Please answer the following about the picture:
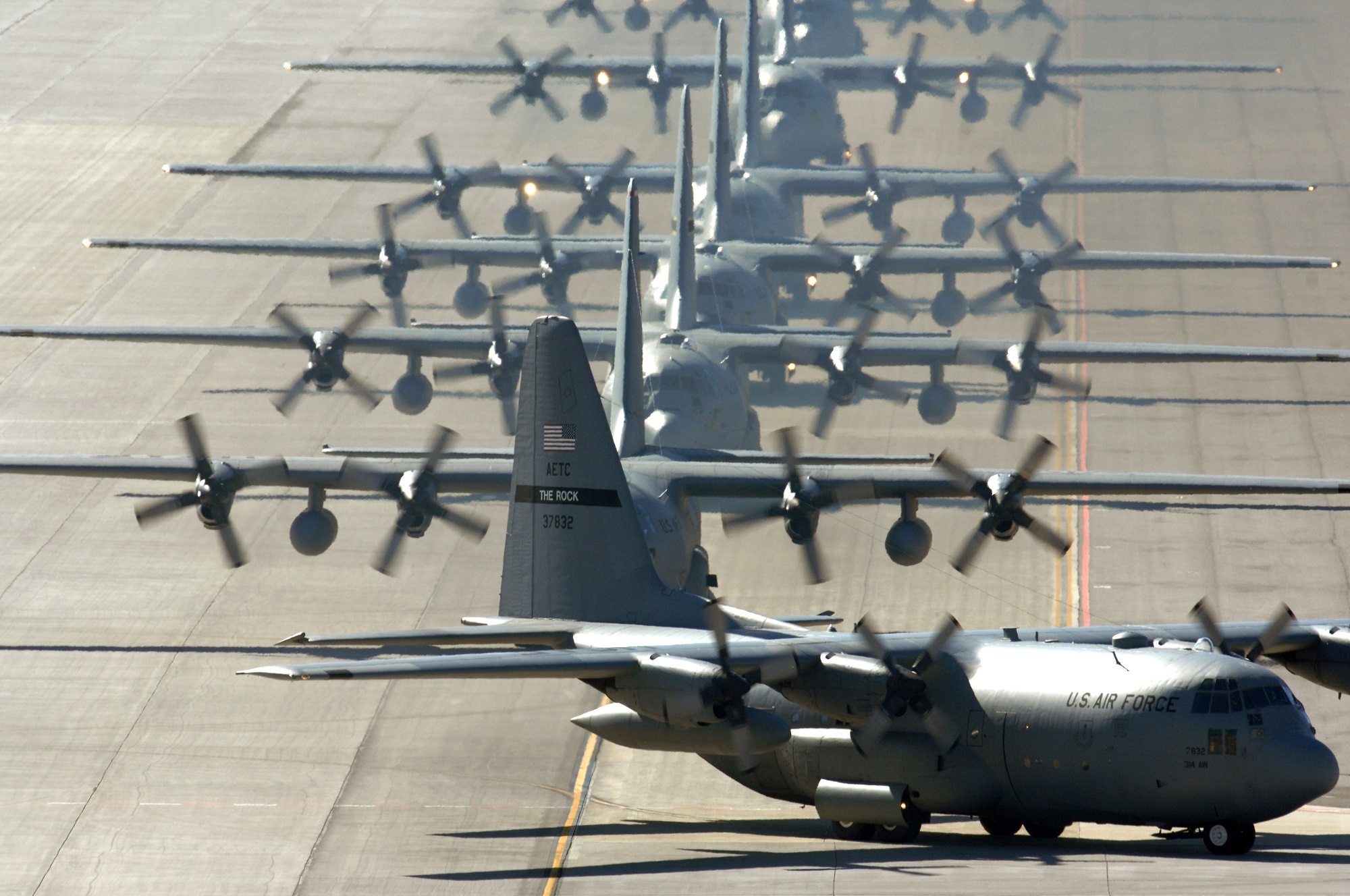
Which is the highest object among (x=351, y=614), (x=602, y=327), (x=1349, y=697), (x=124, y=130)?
(x=124, y=130)

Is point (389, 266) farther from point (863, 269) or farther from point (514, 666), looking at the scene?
point (514, 666)

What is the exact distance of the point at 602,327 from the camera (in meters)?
59.5

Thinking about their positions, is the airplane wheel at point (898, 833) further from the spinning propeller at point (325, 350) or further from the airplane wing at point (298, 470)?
the spinning propeller at point (325, 350)

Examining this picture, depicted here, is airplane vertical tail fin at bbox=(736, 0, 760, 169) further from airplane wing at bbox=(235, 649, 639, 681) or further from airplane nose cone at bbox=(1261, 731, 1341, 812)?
airplane nose cone at bbox=(1261, 731, 1341, 812)

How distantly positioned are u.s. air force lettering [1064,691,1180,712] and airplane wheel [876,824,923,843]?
3814 mm

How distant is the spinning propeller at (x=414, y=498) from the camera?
43875 millimetres

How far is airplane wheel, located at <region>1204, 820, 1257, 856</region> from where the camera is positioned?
31.3 meters

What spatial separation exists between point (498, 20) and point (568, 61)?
2546 cm

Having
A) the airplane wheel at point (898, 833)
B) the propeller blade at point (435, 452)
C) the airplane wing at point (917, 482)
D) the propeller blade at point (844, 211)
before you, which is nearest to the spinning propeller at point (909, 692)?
the airplane wheel at point (898, 833)

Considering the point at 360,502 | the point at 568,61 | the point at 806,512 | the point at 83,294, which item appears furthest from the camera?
the point at 568,61

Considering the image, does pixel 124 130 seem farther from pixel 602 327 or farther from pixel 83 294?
pixel 602 327

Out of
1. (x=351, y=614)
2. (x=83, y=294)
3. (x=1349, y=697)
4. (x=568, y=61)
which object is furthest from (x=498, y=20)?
(x=1349, y=697)

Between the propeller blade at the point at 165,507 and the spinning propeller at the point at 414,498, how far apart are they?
3661 millimetres

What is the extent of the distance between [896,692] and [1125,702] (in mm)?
3913
